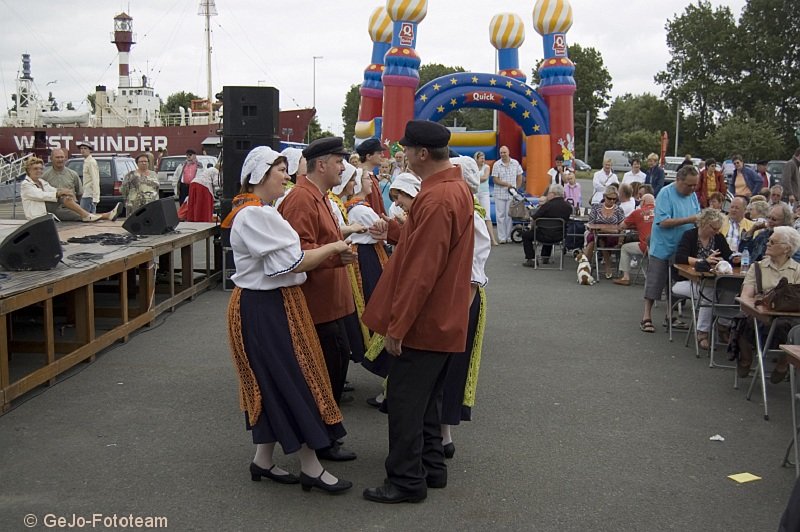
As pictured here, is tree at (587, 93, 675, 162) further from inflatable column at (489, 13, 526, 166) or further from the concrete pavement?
the concrete pavement

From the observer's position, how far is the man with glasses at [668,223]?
804 cm

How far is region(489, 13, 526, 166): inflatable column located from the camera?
69.2ft

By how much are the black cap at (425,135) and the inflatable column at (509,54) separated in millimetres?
17354

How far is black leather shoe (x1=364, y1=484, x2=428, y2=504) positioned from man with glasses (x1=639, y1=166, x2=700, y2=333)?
196 inches

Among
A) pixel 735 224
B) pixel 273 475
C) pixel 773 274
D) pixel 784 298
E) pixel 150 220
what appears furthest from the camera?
pixel 735 224

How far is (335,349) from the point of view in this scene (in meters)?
4.90

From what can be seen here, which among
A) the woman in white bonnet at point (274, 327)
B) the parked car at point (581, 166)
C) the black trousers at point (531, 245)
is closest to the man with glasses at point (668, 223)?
the black trousers at point (531, 245)

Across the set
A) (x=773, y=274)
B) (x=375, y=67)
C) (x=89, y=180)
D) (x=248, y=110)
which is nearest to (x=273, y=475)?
(x=773, y=274)

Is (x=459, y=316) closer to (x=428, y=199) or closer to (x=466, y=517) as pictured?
(x=428, y=199)

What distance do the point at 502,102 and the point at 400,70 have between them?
2696 mm

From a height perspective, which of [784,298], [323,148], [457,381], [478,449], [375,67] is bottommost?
[478,449]

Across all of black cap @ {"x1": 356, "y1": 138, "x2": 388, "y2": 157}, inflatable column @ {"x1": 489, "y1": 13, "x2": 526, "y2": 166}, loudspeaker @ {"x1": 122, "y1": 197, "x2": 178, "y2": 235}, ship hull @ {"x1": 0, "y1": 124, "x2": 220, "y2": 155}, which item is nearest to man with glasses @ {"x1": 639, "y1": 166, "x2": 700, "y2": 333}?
black cap @ {"x1": 356, "y1": 138, "x2": 388, "y2": 157}

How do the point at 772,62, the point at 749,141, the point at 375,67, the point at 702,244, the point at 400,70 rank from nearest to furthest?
the point at 702,244 → the point at 400,70 → the point at 375,67 → the point at 749,141 → the point at 772,62

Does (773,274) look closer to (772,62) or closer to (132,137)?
(132,137)
